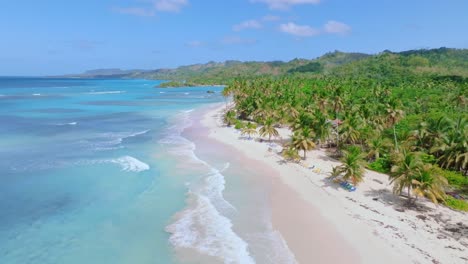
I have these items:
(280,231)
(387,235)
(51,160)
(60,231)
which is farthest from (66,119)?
(387,235)

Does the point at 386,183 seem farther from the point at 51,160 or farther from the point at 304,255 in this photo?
the point at 51,160

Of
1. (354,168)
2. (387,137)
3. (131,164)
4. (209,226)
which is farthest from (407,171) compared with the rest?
(131,164)

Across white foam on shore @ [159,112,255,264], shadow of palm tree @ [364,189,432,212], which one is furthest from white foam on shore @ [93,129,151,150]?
shadow of palm tree @ [364,189,432,212]

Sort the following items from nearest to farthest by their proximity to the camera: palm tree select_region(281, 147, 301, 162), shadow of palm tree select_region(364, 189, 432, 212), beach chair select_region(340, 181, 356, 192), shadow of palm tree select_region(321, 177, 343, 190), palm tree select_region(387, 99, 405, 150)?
1. shadow of palm tree select_region(364, 189, 432, 212)
2. beach chair select_region(340, 181, 356, 192)
3. shadow of palm tree select_region(321, 177, 343, 190)
4. palm tree select_region(281, 147, 301, 162)
5. palm tree select_region(387, 99, 405, 150)

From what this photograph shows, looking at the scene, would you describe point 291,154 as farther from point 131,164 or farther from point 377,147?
point 131,164

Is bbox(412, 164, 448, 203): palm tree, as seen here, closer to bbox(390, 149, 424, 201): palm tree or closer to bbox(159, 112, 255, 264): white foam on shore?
bbox(390, 149, 424, 201): palm tree

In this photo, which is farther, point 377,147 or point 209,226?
point 377,147
